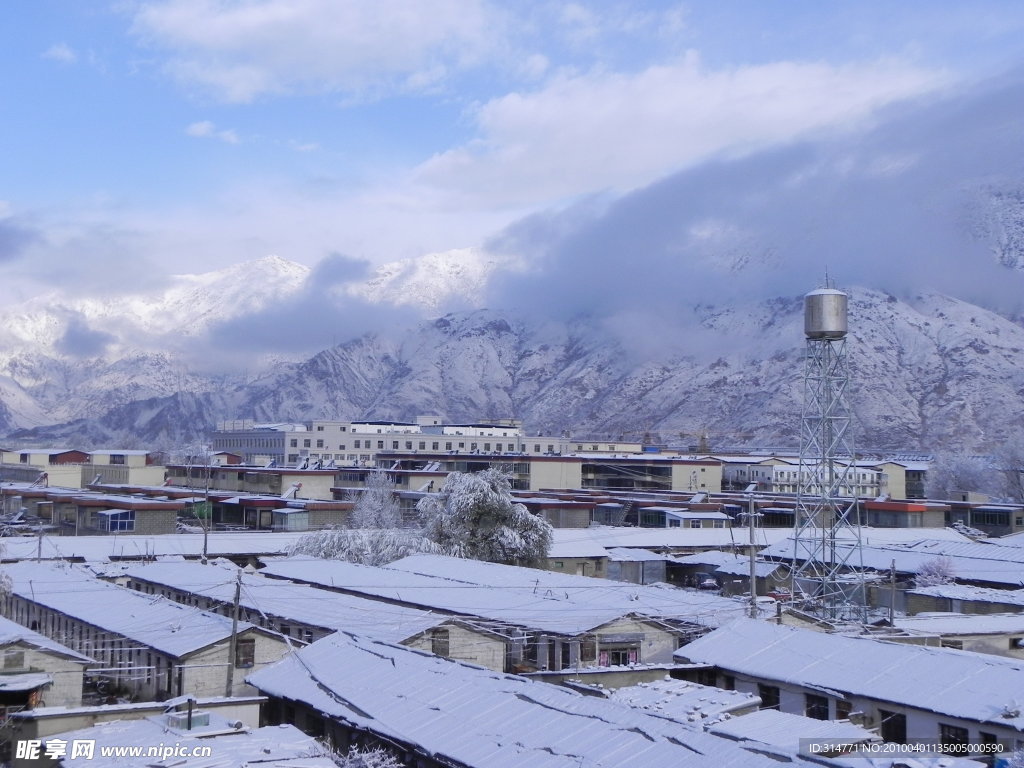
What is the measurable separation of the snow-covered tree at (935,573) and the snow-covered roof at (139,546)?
28375 millimetres

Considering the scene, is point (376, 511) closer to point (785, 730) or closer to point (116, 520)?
point (116, 520)

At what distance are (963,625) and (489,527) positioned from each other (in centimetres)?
2175

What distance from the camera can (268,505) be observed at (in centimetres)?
6619

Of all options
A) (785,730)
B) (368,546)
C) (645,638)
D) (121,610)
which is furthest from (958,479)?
(785,730)

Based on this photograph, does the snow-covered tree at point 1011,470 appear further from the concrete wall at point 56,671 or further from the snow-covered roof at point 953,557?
the concrete wall at point 56,671

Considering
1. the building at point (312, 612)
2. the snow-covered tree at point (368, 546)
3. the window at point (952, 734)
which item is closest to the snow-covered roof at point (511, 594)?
the building at point (312, 612)

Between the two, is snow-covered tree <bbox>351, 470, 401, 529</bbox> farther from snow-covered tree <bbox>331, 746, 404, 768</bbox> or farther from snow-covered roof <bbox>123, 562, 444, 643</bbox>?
snow-covered tree <bbox>331, 746, 404, 768</bbox>

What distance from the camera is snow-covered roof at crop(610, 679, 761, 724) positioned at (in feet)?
63.8

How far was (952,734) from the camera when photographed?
18984mm

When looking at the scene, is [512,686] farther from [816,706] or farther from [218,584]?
[218,584]

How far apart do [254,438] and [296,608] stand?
10460cm

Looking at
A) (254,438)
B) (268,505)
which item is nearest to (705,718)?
(268,505)

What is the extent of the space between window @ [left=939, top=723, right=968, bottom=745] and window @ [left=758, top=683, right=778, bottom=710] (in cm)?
373

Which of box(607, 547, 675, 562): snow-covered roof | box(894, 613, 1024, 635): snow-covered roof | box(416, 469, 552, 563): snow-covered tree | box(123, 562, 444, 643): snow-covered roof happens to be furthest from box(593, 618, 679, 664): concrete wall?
box(607, 547, 675, 562): snow-covered roof
